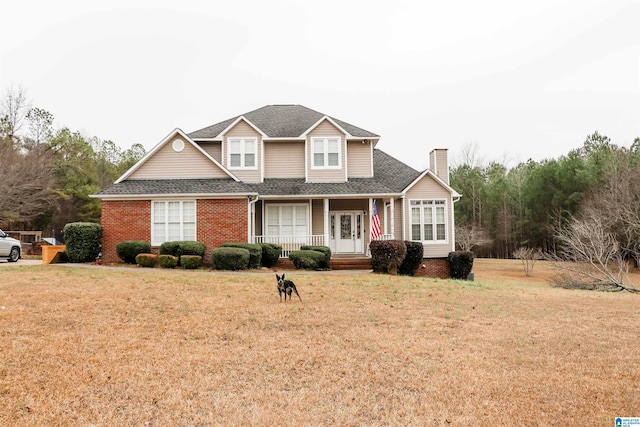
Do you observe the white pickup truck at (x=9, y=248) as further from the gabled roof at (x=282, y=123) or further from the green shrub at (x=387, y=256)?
the green shrub at (x=387, y=256)

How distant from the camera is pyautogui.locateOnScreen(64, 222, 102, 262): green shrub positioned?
2041 centimetres

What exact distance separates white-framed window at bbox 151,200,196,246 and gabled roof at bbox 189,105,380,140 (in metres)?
4.86

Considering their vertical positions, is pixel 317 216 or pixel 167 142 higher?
pixel 167 142

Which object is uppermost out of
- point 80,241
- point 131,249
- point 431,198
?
point 431,198

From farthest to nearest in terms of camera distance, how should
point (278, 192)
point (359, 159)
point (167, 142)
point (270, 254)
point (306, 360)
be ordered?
point (359, 159), point (278, 192), point (167, 142), point (270, 254), point (306, 360)

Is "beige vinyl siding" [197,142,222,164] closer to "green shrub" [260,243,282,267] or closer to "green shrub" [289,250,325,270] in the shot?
"green shrub" [260,243,282,267]

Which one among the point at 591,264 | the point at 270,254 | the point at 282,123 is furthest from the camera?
the point at 282,123

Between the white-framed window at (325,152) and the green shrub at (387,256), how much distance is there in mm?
5879

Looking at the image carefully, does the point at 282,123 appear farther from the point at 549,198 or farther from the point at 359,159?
the point at 549,198

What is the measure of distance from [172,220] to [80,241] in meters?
4.03

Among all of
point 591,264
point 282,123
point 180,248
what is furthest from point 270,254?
point 591,264

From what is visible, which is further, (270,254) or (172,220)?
(172,220)

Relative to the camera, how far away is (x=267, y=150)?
2491 cm

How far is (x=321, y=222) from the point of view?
24328mm
